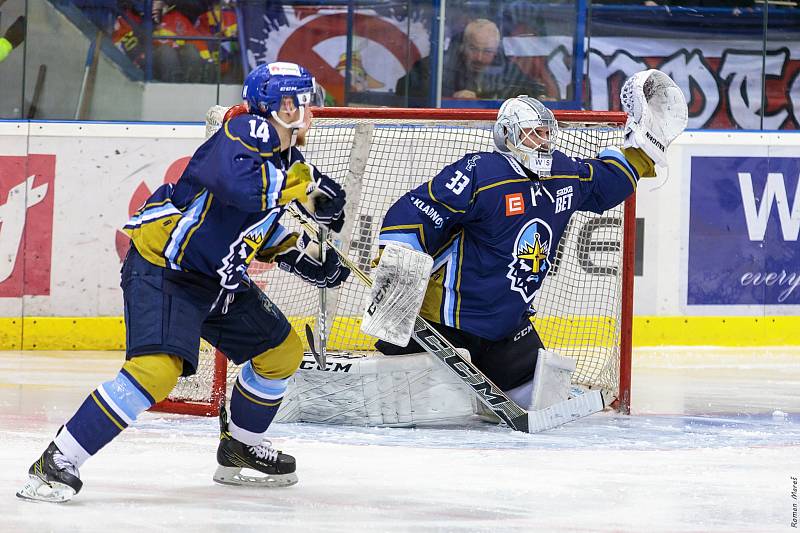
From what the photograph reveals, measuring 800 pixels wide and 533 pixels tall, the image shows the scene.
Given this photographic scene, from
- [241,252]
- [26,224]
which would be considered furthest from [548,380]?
[26,224]

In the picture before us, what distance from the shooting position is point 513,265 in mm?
4129

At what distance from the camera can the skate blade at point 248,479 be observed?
10.7 feet

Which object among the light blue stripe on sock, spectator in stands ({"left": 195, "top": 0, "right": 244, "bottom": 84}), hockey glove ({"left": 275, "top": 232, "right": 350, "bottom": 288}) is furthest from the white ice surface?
spectator in stands ({"left": 195, "top": 0, "right": 244, "bottom": 84})

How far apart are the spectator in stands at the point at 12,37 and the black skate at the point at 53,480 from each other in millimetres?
3506

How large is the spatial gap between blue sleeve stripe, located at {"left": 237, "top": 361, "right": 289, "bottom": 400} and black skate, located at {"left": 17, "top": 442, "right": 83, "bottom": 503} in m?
0.50

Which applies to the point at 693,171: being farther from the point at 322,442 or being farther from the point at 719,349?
the point at 322,442

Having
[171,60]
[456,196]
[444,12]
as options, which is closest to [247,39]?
[171,60]

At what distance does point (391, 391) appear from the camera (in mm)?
4191

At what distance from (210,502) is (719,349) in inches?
144

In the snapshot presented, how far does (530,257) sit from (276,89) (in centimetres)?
133

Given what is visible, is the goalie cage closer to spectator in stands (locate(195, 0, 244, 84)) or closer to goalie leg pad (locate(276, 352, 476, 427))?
goalie leg pad (locate(276, 352, 476, 427))

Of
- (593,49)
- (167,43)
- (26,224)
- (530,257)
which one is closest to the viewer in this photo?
(530,257)

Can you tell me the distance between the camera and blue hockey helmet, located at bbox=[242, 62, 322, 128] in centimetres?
306

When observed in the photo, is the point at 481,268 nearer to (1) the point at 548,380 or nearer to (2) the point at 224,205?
(1) the point at 548,380
